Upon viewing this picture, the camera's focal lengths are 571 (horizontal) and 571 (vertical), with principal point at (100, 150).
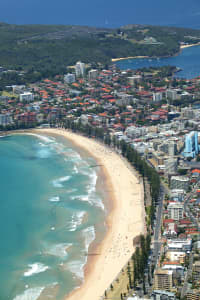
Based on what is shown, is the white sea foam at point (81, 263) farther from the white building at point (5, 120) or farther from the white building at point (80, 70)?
the white building at point (80, 70)

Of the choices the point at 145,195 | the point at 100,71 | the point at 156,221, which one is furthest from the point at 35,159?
the point at 100,71

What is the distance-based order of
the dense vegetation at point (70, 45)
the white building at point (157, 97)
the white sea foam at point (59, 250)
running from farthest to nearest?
the dense vegetation at point (70, 45)
the white building at point (157, 97)
the white sea foam at point (59, 250)

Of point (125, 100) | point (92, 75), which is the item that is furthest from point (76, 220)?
point (92, 75)

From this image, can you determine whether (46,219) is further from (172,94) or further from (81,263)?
(172,94)

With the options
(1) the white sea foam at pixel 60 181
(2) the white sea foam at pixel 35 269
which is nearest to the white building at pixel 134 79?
(1) the white sea foam at pixel 60 181

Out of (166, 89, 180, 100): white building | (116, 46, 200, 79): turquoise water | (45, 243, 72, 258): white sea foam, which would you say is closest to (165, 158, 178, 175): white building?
(45, 243, 72, 258): white sea foam
